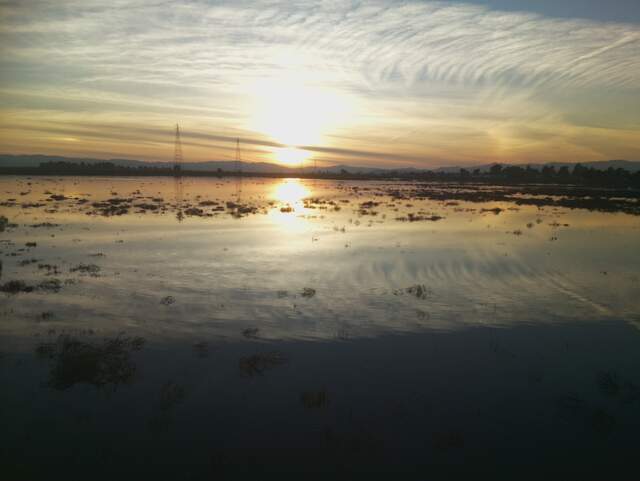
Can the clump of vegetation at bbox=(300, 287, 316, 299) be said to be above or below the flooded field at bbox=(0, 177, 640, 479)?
above

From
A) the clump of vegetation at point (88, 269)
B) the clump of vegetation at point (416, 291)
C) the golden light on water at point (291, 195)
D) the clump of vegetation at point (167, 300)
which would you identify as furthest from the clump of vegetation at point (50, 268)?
the golden light on water at point (291, 195)

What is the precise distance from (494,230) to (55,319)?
3307cm

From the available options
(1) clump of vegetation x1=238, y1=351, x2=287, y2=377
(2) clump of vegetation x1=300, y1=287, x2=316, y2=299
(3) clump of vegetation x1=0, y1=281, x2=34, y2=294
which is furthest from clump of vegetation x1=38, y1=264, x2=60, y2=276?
(1) clump of vegetation x1=238, y1=351, x2=287, y2=377

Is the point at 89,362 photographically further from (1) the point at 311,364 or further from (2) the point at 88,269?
(2) the point at 88,269

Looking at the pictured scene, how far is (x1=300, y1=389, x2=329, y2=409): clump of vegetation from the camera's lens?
8773 millimetres

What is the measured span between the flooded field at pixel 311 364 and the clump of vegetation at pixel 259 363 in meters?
0.06

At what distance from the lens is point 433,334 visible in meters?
12.8

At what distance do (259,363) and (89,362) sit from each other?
3.97m

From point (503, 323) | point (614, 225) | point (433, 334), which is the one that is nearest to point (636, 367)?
point (503, 323)

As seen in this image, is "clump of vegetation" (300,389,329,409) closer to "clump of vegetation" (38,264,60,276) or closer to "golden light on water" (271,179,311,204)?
"clump of vegetation" (38,264,60,276)

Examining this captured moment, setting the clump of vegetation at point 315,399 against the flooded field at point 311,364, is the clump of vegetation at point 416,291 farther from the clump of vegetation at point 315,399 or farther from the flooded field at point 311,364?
the clump of vegetation at point 315,399

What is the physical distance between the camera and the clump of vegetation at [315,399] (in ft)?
28.8

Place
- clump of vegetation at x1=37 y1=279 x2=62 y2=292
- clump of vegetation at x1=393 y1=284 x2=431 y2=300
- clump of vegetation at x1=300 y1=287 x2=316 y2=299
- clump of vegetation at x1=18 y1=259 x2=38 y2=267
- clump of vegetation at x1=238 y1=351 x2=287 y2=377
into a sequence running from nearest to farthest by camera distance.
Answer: clump of vegetation at x1=238 y1=351 x2=287 y2=377
clump of vegetation at x1=37 y1=279 x2=62 y2=292
clump of vegetation at x1=300 y1=287 x2=316 y2=299
clump of vegetation at x1=393 y1=284 x2=431 y2=300
clump of vegetation at x1=18 y1=259 x2=38 y2=267

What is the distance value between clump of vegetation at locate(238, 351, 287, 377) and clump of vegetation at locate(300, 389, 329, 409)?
4.77 feet
